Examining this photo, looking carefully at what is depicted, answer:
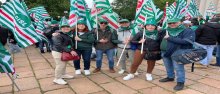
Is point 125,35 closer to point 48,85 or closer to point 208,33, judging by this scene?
point 48,85

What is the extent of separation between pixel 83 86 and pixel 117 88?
2.69ft

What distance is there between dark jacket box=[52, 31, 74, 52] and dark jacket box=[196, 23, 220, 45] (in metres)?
4.61

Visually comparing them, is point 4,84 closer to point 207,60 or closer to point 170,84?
point 170,84

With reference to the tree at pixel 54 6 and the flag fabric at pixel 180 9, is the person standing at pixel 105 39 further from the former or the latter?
the tree at pixel 54 6

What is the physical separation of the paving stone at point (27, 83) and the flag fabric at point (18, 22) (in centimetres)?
110

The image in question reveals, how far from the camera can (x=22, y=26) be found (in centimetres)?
521

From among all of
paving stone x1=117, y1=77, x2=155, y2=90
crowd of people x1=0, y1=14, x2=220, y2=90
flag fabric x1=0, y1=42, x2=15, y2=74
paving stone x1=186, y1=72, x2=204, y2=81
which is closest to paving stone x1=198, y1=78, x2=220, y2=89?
paving stone x1=186, y1=72, x2=204, y2=81

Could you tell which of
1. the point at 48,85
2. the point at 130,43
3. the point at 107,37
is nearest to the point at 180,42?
the point at 130,43

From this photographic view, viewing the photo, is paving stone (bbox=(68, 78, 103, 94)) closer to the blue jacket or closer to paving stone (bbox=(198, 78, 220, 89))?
the blue jacket

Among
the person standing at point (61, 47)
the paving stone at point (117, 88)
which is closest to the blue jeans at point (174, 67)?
the paving stone at point (117, 88)

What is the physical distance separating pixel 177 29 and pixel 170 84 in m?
1.41

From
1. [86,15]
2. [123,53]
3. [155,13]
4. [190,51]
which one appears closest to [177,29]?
[190,51]

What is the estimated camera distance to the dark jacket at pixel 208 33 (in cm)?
788

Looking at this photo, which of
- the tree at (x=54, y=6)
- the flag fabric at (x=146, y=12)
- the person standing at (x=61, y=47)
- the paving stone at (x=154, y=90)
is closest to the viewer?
the paving stone at (x=154, y=90)
